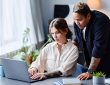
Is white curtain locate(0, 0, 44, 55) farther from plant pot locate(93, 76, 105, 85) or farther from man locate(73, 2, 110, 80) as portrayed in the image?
plant pot locate(93, 76, 105, 85)

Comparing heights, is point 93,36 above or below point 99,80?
above

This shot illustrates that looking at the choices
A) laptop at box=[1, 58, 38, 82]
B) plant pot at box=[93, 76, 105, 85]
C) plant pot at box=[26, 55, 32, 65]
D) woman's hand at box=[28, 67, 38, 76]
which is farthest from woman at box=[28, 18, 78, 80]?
plant pot at box=[26, 55, 32, 65]

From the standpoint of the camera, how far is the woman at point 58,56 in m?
2.52

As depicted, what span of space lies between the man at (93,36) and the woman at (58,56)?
16 cm

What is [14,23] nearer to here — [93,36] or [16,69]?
[93,36]

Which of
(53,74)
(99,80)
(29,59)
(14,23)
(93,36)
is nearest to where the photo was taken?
(99,80)

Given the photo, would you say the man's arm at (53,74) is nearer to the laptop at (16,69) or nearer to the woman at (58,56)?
the woman at (58,56)

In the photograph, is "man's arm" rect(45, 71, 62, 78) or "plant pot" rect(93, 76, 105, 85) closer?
"plant pot" rect(93, 76, 105, 85)

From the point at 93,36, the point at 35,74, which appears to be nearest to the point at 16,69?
the point at 35,74

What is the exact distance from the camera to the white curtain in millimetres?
4008

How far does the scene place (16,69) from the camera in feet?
7.82

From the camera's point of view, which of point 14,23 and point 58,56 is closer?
point 58,56

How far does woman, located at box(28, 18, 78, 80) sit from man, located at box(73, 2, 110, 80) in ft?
A: 0.52

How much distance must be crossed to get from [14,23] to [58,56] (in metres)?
1.87
